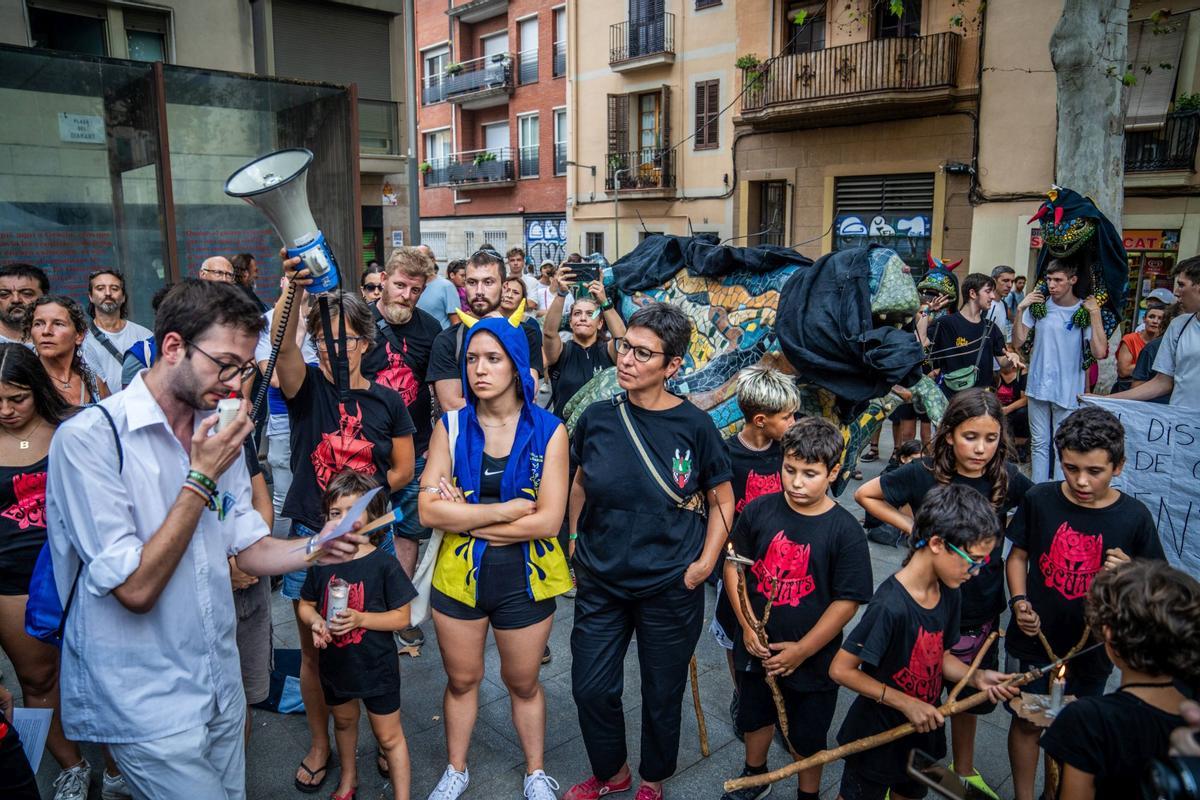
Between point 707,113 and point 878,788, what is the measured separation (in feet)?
68.1

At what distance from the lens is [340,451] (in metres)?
3.73

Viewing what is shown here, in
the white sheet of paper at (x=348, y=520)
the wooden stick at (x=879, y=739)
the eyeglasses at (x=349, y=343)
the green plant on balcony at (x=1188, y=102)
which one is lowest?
the wooden stick at (x=879, y=739)

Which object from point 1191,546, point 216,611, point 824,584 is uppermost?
point 216,611

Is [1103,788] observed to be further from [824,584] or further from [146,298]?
[146,298]

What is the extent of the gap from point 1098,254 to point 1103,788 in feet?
16.9

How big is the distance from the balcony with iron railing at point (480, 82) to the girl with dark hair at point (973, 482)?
2721 cm

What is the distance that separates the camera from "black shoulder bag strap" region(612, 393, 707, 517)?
10.6 ft

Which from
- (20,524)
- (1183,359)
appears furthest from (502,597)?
(1183,359)

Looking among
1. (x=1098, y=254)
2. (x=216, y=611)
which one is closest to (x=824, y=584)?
(x=216, y=611)

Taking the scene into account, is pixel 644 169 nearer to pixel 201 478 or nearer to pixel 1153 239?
pixel 1153 239

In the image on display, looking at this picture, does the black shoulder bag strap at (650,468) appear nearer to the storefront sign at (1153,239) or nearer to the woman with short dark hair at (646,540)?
the woman with short dark hair at (646,540)

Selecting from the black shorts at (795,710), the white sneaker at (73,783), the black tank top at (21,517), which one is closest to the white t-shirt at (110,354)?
the black tank top at (21,517)

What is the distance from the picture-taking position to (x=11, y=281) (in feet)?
16.1

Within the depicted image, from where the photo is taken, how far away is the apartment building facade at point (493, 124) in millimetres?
27266
